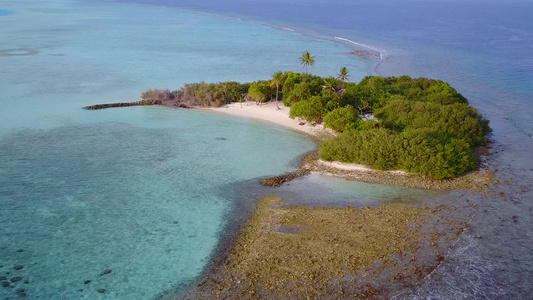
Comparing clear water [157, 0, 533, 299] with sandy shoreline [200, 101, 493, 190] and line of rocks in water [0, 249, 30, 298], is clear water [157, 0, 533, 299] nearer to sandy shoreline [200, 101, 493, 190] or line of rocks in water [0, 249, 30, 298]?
sandy shoreline [200, 101, 493, 190]

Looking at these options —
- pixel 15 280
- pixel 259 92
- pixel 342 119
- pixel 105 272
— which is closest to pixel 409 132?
pixel 342 119

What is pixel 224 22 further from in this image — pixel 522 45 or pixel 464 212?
pixel 464 212

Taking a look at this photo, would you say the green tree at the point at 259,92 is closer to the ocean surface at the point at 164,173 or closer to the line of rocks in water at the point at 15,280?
the ocean surface at the point at 164,173

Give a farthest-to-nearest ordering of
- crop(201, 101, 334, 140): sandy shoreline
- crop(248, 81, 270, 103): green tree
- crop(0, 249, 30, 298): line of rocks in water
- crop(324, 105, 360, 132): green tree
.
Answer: crop(248, 81, 270, 103): green tree < crop(201, 101, 334, 140): sandy shoreline < crop(324, 105, 360, 132): green tree < crop(0, 249, 30, 298): line of rocks in water

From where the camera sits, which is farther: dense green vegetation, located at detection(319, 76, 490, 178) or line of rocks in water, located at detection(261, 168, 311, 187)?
dense green vegetation, located at detection(319, 76, 490, 178)

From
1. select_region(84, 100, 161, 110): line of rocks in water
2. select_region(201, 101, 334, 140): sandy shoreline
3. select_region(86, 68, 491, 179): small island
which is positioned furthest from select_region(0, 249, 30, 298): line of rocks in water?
select_region(84, 100, 161, 110): line of rocks in water

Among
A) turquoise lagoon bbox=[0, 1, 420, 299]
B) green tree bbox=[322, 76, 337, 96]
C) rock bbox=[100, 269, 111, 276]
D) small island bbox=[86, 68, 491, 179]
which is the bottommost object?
rock bbox=[100, 269, 111, 276]

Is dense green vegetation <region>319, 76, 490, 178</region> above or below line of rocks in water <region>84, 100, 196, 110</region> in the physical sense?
above

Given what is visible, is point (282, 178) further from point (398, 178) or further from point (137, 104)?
point (137, 104)
